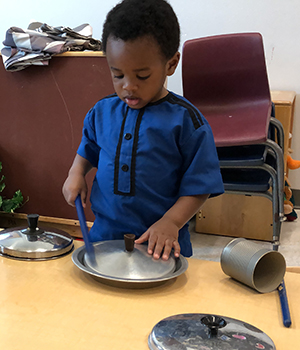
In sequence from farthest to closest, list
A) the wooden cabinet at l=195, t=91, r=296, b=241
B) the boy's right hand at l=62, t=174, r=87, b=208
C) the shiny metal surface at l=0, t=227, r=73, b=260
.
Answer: the wooden cabinet at l=195, t=91, r=296, b=241 → the boy's right hand at l=62, t=174, r=87, b=208 → the shiny metal surface at l=0, t=227, r=73, b=260

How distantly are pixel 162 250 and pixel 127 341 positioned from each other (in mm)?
209

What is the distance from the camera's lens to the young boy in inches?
26.5

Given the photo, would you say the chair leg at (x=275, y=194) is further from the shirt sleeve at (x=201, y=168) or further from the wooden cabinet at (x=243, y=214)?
the shirt sleeve at (x=201, y=168)

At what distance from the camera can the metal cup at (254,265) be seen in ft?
1.94

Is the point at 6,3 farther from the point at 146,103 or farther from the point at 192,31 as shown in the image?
the point at 146,103

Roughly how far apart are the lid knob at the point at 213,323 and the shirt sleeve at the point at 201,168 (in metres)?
0.29

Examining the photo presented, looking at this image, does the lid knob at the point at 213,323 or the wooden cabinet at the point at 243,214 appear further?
the wooden cabinet at the point at 243,214

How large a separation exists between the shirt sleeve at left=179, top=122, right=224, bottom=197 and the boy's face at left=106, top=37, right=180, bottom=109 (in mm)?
110

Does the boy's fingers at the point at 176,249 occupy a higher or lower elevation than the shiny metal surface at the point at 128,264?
lower

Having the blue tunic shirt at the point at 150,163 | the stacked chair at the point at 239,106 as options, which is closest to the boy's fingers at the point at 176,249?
the blue tunic shirt at the point at 150,163

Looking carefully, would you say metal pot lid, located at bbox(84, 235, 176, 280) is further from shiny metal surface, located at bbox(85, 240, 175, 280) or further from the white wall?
the white wall

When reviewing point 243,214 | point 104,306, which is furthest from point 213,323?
point 243,214

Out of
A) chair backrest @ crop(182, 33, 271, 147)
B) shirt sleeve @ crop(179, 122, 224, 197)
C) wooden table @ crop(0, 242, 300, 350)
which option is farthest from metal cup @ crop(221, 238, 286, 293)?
chair backrest @ crop(182, 33, 271, 147)

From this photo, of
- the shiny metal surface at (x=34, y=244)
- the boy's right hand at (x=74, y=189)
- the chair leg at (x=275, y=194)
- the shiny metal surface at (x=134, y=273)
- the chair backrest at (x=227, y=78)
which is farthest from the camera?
the chair backrest at (x=227, y=78)
